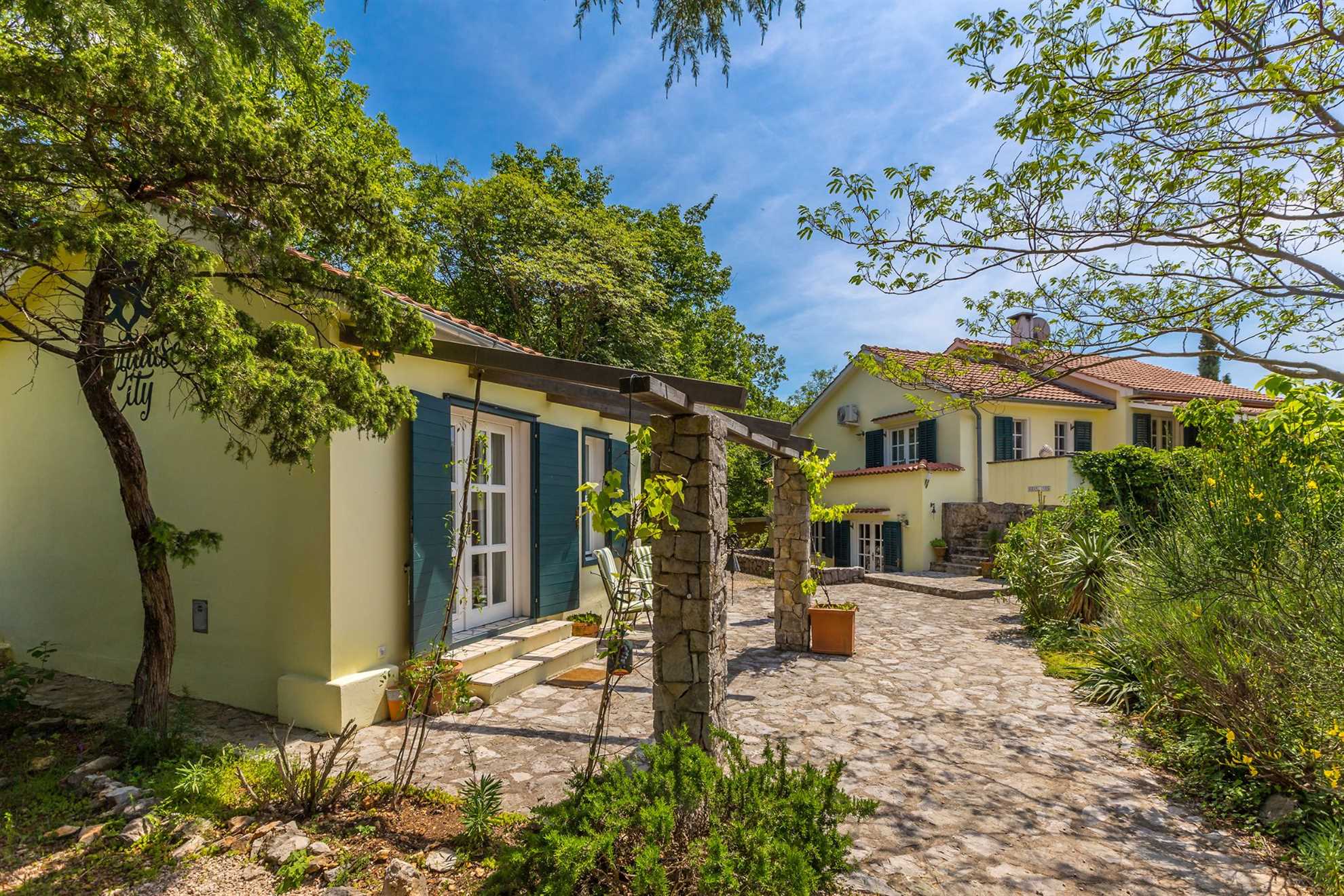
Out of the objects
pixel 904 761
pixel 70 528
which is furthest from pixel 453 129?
pixel 904 761

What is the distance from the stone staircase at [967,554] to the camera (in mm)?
13516

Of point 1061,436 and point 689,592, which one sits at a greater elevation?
point 1061,436

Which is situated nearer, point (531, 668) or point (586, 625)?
point (531, 668)

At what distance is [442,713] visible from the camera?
4895 millimetres

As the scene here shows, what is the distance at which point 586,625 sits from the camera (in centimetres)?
715

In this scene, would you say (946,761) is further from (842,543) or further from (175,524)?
(842,543)

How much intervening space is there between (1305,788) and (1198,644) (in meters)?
1.00

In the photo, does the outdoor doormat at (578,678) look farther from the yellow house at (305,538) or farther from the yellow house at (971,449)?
the yellow house at (971,449)

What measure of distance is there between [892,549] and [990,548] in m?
2.09

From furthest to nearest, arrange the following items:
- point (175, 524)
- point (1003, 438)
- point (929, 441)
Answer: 1. point (929, 441)
2. point (1003, 438)
3. point (175, 524)

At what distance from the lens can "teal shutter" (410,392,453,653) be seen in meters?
5.11

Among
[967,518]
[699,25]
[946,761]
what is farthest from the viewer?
[967,518]

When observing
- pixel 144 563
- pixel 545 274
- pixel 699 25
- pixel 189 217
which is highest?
pixel 545 274

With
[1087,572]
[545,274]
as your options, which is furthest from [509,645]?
[545,274]
